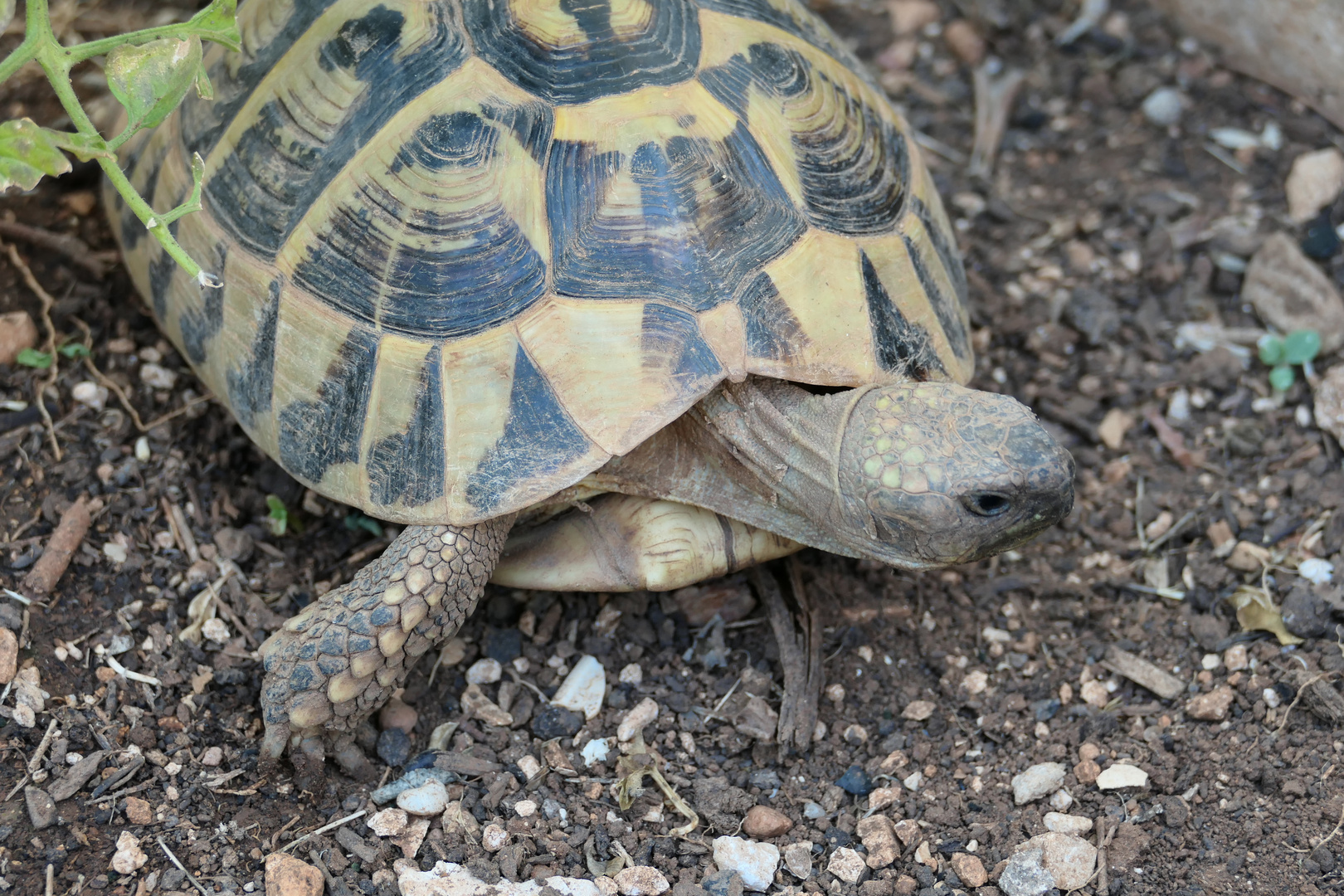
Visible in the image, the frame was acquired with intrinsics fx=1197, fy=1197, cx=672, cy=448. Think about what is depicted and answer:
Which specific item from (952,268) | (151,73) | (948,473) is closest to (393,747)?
(948,473)

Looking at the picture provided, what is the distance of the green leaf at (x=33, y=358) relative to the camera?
9.60 ft

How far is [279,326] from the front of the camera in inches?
101

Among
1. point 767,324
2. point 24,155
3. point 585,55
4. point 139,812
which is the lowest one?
point 139,812

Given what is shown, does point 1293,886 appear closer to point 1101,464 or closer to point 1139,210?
point 1101,464

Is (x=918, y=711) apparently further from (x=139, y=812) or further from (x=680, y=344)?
(x=139, y=812)

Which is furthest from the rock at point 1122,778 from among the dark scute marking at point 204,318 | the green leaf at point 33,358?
the green leaf at point 33,358

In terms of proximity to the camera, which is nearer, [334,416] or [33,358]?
[334,416]

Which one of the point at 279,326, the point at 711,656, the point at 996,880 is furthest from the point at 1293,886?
the point at 279,326

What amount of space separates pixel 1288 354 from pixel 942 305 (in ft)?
3.99

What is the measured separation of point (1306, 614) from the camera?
2693 millimetres

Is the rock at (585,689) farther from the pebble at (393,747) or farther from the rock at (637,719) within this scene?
the pebble at (393,747)

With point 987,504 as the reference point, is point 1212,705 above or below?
below

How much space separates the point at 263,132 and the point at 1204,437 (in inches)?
99.1

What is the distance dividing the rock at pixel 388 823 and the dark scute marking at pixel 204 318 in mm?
1152
